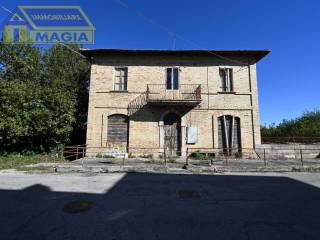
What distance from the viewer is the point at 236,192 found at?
18.9ft

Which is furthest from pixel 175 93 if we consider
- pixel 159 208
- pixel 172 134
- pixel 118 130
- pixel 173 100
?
pixel 159 208

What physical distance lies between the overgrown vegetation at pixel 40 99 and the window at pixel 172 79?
7080mm

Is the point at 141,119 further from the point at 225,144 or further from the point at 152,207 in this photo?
the point at 152,207

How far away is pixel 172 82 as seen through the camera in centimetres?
1415

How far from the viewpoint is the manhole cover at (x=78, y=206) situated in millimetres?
4297

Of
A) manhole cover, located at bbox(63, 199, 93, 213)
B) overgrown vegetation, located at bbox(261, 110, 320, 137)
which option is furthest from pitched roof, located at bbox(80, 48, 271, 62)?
manhole cover, located at bbox(63, 199, 93, 213)

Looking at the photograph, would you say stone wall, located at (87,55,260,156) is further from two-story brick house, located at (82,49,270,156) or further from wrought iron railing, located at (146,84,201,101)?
wrought iron railing, located at (146,84,201,101)

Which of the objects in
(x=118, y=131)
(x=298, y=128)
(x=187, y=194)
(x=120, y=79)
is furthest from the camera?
(x=298, y=128)

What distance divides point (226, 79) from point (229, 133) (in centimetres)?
384

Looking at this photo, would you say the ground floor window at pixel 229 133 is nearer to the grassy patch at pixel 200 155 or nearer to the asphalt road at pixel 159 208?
the grassy patch at pixel 200 155

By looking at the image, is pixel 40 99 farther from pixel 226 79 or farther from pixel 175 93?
pixel 226 79

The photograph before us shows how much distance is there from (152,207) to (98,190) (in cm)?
209

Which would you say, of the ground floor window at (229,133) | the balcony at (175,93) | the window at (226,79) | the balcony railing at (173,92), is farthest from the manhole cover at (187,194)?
the window at (226,79)

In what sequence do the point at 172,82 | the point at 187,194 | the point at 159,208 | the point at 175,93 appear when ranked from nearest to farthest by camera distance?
the point at 159,208, the point at 187,194, the point at 175,93, the point at 172,82
